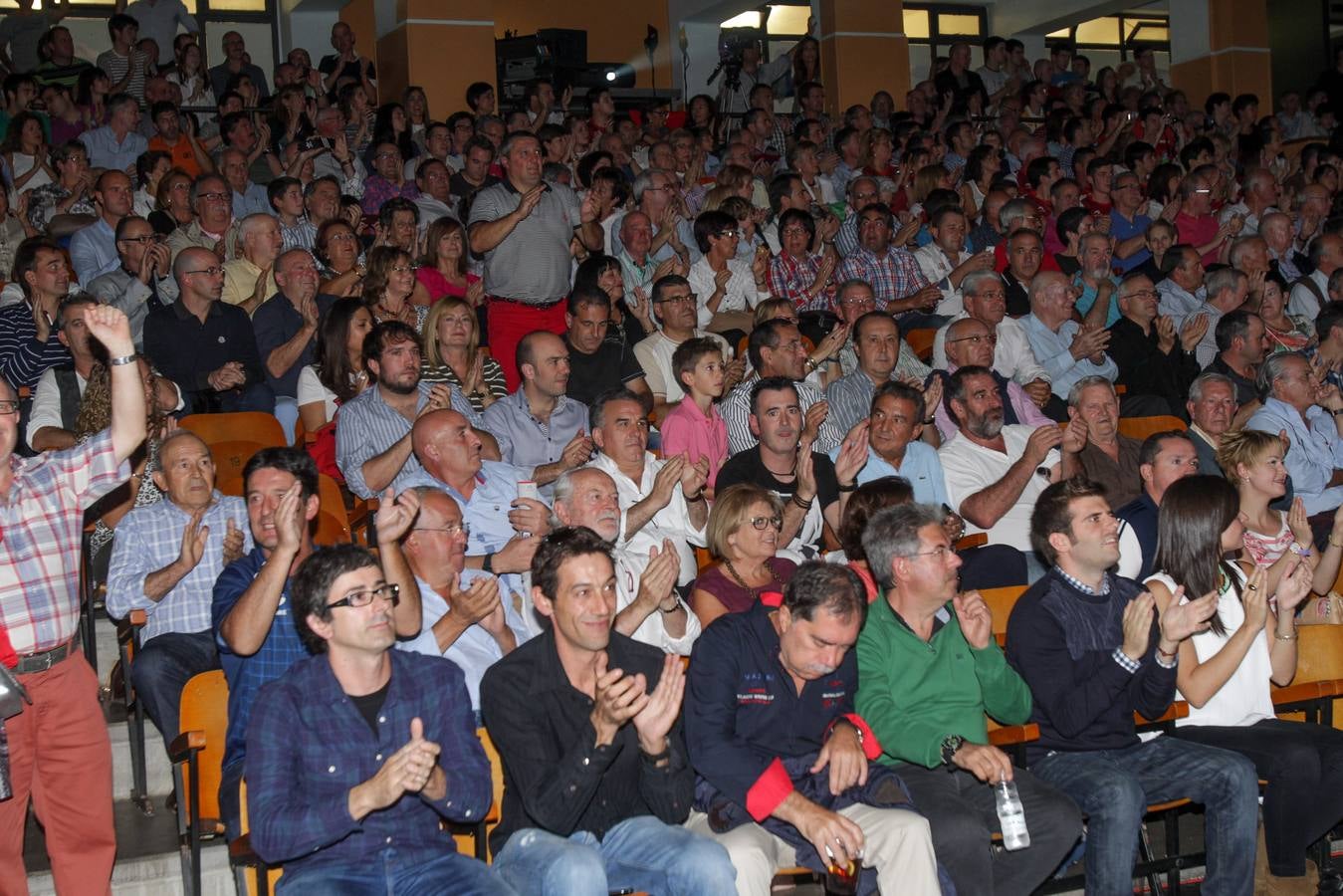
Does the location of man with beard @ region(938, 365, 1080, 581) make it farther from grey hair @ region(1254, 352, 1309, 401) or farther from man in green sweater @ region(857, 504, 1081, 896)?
man in green sweater @ region(857, 504, 1081, 896)

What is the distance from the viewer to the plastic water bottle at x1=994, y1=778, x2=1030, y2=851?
3299 mm

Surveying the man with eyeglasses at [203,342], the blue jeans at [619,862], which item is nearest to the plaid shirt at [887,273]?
the man with eyeglasses at [203,342]

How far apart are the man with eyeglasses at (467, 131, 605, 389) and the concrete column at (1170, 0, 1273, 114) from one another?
9844 millimetres

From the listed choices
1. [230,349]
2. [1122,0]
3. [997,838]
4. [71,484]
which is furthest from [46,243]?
[1122,0]

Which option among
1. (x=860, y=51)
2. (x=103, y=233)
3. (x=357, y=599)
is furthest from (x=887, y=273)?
(x=860, y=51)

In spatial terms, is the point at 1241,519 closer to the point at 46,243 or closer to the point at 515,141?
the point at 515,141

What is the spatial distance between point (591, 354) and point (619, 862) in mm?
3413

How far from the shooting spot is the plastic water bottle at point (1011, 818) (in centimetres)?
330

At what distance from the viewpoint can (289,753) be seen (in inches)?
119

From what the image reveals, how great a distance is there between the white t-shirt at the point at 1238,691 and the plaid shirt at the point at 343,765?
6.90 feet

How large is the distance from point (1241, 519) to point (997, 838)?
63.9 inches

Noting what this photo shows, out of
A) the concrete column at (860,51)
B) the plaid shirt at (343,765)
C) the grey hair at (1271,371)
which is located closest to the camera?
the plaid shirt at (343,765)

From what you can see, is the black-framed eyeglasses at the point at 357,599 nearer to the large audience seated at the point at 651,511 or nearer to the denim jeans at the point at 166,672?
the large audience seated at the point at 651,511

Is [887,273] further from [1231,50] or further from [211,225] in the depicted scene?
[1231,50]
